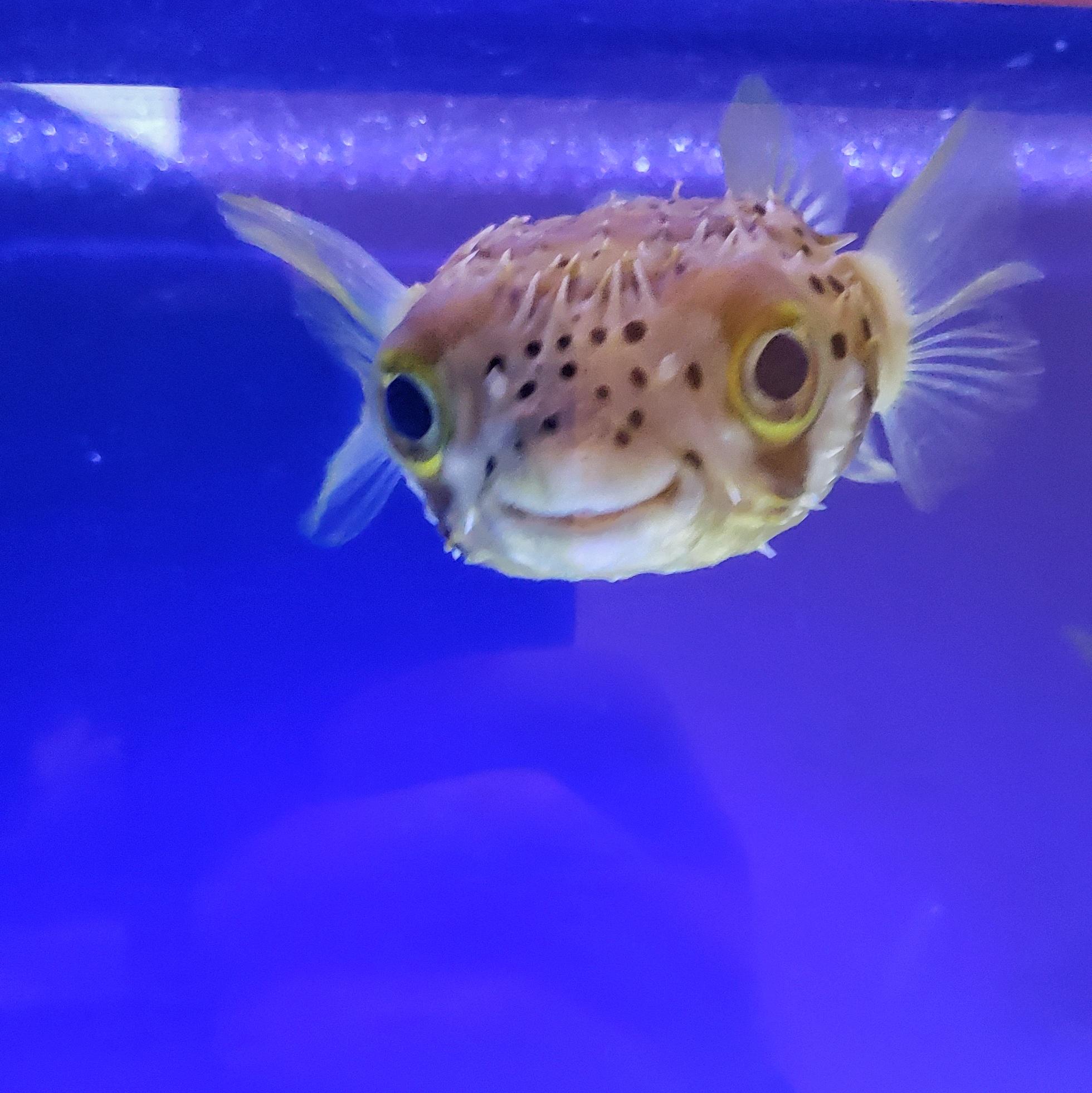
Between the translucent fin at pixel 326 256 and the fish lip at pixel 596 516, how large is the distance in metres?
0.50

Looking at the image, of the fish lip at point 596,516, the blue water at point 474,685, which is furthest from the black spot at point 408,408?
the blue water at point 474,685

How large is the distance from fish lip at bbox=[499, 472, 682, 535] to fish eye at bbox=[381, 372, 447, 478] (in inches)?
5.1

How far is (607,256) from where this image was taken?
2.92ft

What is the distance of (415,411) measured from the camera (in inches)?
35.8

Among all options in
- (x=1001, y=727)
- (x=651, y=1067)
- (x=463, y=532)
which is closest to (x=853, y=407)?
(x=463, y=532)

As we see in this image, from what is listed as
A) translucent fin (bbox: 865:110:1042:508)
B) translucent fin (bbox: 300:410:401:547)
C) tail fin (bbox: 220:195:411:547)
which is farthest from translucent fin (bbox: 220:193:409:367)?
translucent fin (bbox: 865:110:1042:508)

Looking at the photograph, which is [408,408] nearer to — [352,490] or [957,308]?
[352,490]

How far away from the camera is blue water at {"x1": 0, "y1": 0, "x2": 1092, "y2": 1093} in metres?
2.33

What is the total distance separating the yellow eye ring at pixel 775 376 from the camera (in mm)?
844

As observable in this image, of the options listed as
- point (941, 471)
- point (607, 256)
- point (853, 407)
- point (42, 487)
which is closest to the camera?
point (607, 256)

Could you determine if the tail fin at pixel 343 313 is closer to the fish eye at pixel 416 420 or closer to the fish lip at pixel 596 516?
the fish eye at pixel 416 420

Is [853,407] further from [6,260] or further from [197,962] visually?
[6,260]

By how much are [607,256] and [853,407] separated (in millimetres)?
324

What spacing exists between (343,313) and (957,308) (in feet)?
2.74
